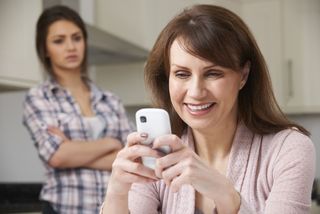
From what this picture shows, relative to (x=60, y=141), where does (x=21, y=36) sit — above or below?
above

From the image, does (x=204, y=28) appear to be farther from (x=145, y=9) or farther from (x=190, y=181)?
(x=145, y=9)

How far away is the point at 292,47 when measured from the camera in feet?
9.40

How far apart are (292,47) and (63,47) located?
1.57 metres

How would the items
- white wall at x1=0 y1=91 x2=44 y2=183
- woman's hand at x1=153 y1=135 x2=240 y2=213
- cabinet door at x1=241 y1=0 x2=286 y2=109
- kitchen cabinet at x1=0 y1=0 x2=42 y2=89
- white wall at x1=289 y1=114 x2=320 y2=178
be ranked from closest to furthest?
woman's hand at x1=153 y1=135 x2=240 y2=213
kitchen cabinet at x1=0 y1=0 x2=42 y2=89
white wall at x1=0 y1=91 x2=44 y2=183
cabinet door at x1=241 y1=0 x2=286 y2=109
white wall at x1=289 y1=114 x2=320 y2=178

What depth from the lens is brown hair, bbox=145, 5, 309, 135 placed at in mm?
961

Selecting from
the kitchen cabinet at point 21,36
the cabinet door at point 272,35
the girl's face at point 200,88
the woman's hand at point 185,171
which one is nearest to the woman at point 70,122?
the kitchen cabinet at point 21,36

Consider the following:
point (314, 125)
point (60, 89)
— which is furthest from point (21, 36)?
point (314, 125)

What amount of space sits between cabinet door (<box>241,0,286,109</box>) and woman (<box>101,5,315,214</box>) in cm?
185

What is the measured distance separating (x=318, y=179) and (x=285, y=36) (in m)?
0.88

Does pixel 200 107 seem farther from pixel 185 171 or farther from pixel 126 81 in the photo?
pixel 126 81

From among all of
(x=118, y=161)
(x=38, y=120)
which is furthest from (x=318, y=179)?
(x=118, y=161)

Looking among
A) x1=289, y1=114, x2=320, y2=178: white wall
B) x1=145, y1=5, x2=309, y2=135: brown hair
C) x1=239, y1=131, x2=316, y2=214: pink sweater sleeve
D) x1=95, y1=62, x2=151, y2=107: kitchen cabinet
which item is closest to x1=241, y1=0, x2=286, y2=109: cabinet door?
x1=289, y1=114, x2=320, y2=178: white wall

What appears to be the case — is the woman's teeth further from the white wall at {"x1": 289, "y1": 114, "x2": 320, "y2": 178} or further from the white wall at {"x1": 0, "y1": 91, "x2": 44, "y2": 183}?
the white wall at {"x1": 289, "y1": 114, "x2": 320, "y2": 178}

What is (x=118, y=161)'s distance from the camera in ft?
3.01
